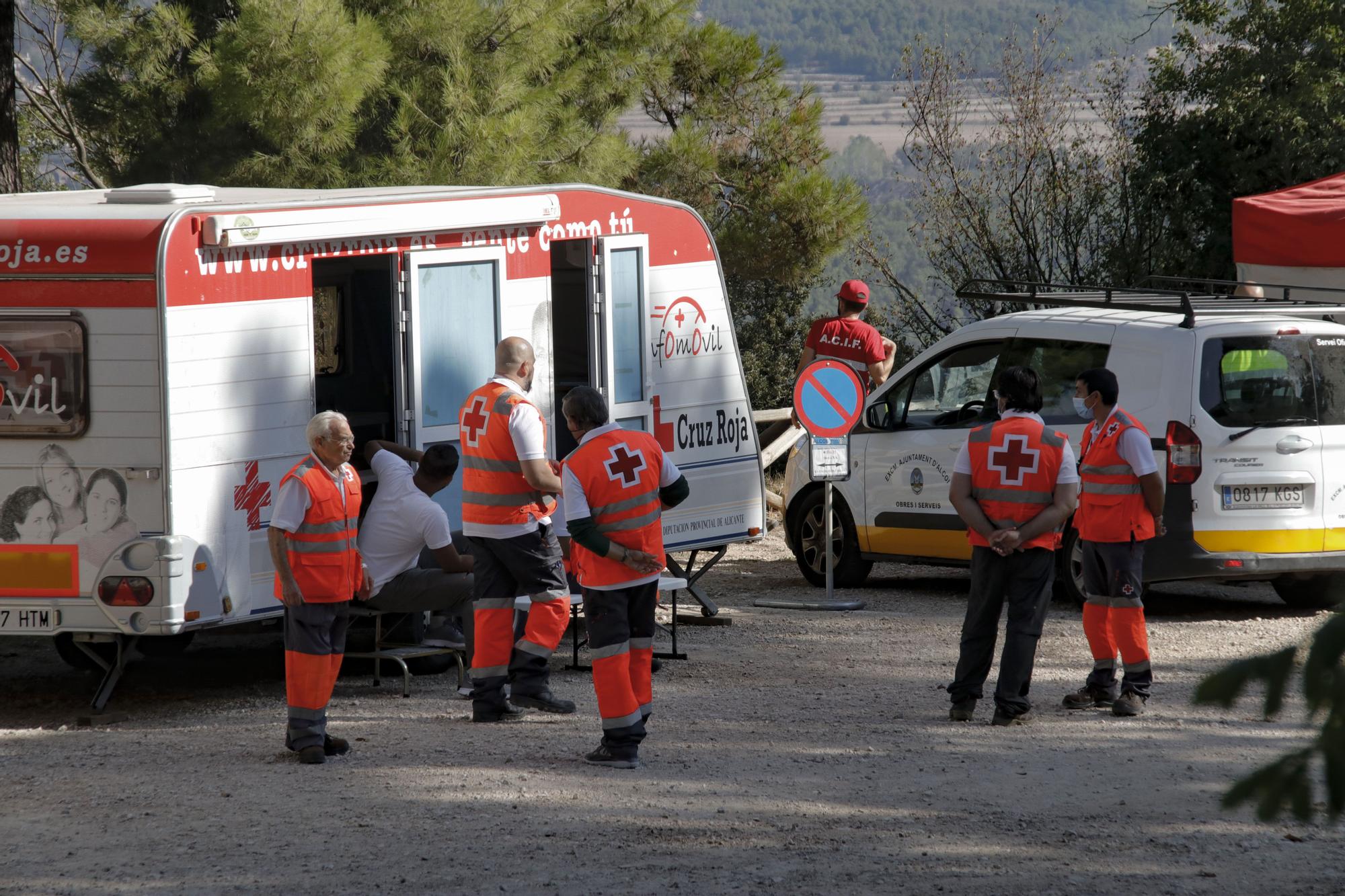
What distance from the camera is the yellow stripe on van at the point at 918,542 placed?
36.3 feet

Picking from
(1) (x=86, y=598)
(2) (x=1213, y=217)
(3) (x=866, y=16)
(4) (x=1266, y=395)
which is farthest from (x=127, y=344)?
(3) (x=866, y=16)

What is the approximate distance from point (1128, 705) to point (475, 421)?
325 cm

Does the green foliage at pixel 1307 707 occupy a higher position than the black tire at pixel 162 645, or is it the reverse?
the green foliage at pixel 1307 707

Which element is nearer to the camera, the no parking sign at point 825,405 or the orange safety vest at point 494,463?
the orange safety vest at point 494,463

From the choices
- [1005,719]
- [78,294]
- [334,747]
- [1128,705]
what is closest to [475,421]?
[334,747]

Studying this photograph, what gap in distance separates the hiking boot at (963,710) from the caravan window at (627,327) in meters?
3.01

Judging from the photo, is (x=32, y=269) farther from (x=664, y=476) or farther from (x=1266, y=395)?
(x=1266, y=395)

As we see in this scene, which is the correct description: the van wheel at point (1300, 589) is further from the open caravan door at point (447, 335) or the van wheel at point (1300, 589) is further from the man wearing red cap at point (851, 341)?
the open caravan door at point (447, 335)

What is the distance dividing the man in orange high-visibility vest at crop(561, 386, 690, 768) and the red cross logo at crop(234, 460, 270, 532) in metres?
1.77

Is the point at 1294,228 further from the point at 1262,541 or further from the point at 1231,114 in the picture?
the point at 1262,541

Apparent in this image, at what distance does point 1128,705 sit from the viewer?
309 inches

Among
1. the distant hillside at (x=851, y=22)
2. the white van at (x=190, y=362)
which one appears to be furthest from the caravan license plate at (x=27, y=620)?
the distant hillside at (x=851, y=22)

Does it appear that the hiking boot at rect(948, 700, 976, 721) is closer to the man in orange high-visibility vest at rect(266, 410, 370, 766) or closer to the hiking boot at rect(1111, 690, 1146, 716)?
the hiking boot at rect(1111, 690, 1146, 716)

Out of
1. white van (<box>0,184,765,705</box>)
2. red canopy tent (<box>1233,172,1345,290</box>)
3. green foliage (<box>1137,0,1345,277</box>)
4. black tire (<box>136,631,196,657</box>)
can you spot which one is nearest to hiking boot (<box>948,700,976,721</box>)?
white van (<box>0,184,765,705</box>)
